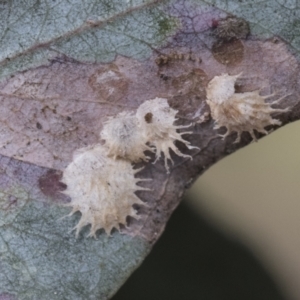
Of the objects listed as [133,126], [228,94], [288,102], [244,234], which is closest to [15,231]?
[133,126]

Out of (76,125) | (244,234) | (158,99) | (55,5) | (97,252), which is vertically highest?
(55,5)

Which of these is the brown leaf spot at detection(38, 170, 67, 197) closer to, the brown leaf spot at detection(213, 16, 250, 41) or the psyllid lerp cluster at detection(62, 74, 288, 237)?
the psyllid lerp cluster at detection(62, 74, 288, 237)

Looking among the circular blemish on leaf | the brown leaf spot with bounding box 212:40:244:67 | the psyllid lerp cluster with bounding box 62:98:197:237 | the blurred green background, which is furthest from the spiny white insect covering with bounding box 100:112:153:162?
the blurred green background

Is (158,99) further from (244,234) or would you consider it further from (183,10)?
(244,234)

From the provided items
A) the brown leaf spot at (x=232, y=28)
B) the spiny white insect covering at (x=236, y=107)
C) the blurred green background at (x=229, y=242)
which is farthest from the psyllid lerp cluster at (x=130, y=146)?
the blurred green background at (x=229, y=242)

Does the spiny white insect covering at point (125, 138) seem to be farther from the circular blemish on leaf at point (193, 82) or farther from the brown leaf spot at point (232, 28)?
the brown leaf spot at point (232, 28)

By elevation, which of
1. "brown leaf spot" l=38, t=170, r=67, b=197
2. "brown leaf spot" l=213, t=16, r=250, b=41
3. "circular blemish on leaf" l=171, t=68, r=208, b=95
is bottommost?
"brown leaf spot" l=38, t=170, r=67, b=197

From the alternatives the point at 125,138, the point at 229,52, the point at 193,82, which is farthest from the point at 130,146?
the point at 229,52
